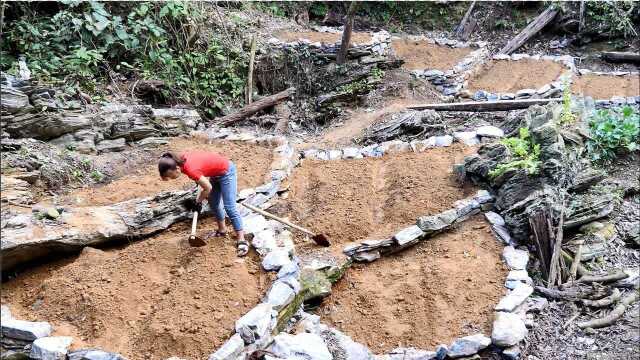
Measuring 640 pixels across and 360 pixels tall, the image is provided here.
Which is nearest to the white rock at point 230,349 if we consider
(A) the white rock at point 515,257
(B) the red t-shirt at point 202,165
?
(B) the red t-shirt at point 202,165

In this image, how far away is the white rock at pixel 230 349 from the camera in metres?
4.17

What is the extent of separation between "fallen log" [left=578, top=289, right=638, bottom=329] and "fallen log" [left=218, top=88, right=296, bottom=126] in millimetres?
6731

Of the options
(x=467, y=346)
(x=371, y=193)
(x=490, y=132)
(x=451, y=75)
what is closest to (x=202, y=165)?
(x=371, y=193)

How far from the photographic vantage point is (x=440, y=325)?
195 inches

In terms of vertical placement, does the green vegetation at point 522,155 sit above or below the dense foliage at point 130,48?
below

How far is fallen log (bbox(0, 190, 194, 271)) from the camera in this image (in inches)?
192

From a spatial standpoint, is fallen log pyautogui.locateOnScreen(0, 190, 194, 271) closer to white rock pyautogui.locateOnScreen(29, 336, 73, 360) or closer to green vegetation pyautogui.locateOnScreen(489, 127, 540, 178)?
white rock pyautogui.locateOnScreen(29, 336, 73, 360)

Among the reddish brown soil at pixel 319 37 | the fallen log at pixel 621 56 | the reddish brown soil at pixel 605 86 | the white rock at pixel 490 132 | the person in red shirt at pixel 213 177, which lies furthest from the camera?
the fallen log at pixel 621 56

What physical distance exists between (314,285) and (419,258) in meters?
1.35

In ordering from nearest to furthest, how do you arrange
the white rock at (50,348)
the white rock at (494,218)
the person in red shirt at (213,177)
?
1. the white rock at (50,348)
2. the person in red shirt at (213,177)
3. the white rock at (494,218)

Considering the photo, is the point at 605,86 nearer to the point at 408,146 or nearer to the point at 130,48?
the point at 408,146

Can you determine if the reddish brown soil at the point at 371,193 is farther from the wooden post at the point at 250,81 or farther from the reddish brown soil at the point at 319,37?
the reddish brown soil at the point at 319,37

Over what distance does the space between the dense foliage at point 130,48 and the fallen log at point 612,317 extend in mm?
7208

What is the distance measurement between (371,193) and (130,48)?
16.8ft
